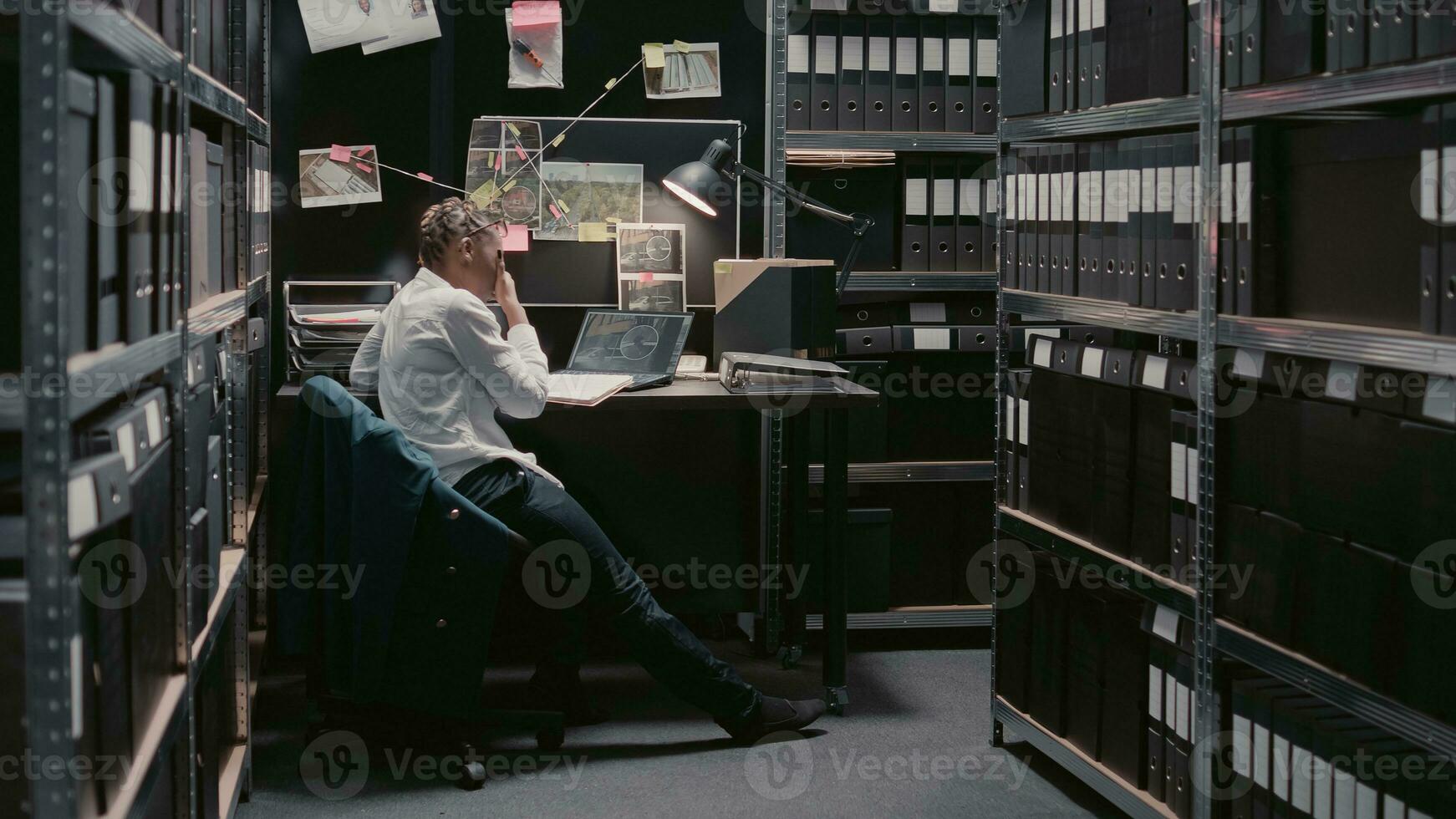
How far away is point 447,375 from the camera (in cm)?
279

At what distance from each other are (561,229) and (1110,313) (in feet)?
5.35

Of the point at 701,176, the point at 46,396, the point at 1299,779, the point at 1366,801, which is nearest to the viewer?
the point at 46,396

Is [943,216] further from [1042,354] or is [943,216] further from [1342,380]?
[1342,380]

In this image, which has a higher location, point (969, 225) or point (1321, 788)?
point (969, 225)

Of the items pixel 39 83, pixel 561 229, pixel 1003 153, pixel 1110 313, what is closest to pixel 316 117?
pixel 561 229

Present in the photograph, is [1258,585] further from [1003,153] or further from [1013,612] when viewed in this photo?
[1003,153]

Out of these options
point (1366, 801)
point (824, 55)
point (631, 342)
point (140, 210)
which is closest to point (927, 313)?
point (824, 55)

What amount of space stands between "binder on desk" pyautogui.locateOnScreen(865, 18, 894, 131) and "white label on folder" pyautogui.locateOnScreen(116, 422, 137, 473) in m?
2.42

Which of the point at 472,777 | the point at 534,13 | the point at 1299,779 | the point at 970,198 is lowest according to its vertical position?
the point at 472,777

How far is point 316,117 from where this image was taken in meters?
3.44

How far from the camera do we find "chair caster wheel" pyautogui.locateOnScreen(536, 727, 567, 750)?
2.88 meters

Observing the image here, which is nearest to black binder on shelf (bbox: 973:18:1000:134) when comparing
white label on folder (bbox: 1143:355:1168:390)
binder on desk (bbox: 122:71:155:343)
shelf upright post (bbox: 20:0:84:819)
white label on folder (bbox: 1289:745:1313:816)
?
white label on folder (bbox: 1143:355:1168:390)

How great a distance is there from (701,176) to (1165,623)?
156 centimetres

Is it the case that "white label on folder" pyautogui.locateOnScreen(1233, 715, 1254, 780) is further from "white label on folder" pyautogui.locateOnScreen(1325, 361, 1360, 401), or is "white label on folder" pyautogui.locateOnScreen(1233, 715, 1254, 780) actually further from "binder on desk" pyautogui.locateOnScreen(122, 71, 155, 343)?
"binder on desk" pyautogui.locateOnScreen(122, 71, 155, 343)
